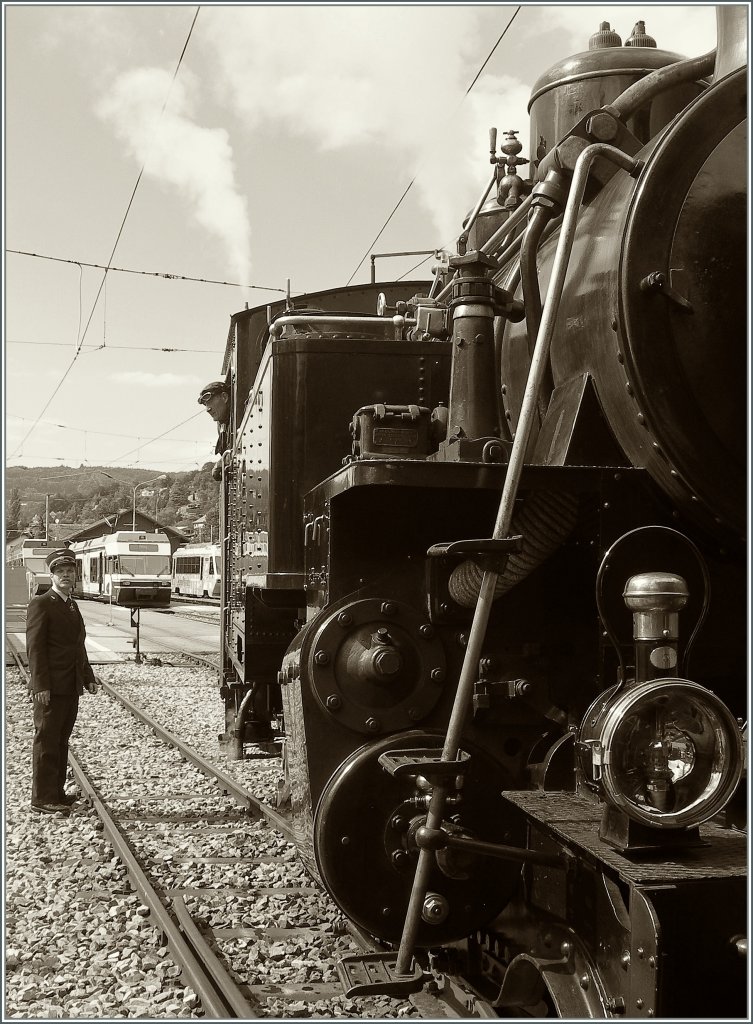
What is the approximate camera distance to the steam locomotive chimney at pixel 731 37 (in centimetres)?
275

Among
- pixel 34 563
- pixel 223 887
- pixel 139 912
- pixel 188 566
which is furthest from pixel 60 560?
pixel 188 566

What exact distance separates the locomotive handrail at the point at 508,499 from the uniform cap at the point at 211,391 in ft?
18.3

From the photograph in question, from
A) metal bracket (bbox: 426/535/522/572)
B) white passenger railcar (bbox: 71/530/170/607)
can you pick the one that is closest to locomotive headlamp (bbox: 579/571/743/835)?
metal bracket (bbox: 426/535/522/572)

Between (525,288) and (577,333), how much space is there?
22 centimetres

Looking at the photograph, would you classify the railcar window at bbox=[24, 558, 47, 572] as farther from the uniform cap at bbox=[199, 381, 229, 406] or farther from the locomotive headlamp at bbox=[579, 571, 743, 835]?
the locomotive headlamp at bbox=[579, 571, 743, 835]

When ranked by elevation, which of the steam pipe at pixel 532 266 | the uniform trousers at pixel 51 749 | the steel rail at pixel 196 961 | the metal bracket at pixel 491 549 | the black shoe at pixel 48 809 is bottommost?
the black shoe at pixel 48 809

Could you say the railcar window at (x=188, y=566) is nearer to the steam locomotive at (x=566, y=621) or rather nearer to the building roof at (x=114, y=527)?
the building roof at (x=114, y=527)

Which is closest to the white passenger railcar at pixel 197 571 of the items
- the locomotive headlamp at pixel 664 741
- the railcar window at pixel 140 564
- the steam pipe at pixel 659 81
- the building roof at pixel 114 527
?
the railcar window at pixel 140 564

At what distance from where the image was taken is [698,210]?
2.61 m

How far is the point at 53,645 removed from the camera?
23.6 feet

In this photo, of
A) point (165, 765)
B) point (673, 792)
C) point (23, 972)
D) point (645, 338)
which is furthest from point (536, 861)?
point (165, 765)

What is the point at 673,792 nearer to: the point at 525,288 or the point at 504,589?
the point at 504,589

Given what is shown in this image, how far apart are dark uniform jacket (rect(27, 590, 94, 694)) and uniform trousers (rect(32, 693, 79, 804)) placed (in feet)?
0.38

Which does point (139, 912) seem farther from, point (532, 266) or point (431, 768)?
point (532, 266)
